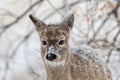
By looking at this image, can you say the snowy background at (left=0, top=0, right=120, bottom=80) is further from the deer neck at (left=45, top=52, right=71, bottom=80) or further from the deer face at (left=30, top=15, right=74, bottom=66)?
the deer face at (left=30, top=15, right=74, bottom=66)

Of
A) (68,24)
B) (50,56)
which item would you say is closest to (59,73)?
(50,56)

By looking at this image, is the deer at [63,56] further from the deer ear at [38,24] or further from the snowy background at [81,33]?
the snowy background at [81,33]

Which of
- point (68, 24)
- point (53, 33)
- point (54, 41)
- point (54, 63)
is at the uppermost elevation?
point (68, 24)

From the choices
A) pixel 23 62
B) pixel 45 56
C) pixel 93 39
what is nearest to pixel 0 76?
pixel 23 62

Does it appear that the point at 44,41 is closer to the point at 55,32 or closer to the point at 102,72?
the point at 55,32

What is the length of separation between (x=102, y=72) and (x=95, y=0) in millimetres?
1800

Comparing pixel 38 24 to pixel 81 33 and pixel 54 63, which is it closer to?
pixel 54 63

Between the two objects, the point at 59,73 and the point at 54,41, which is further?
the point at 59,73

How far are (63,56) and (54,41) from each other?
0.28 meters

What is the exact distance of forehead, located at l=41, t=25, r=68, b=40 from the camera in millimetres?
7867

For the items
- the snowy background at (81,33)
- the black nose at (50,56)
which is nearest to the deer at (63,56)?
the black nose at (50,56)

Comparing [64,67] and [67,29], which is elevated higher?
[67,29]

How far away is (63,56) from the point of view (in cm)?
798

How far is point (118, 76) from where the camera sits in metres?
10.5
